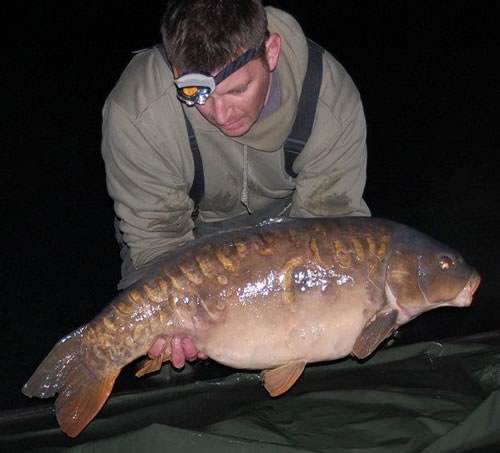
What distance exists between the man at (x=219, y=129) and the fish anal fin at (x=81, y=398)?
0.17m

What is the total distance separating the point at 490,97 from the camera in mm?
7066

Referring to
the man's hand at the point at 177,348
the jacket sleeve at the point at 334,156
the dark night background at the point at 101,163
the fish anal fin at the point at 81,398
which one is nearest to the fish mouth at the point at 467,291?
the jacket sleeve at the point at 334,156

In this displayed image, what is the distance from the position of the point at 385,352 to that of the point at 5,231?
2.58 m

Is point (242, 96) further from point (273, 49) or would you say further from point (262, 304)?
point (262, 304)

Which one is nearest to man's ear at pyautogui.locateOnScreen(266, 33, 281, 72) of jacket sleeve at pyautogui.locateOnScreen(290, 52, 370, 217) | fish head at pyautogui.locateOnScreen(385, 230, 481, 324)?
jacket sleeve at pyautogui.locateOnScreen(290, 52, 370, 217)

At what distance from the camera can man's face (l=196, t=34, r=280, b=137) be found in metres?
2.21

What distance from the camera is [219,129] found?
8.41ft

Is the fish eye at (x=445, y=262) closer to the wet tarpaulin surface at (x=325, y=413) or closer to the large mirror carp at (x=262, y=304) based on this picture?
the large mirror carp at (x=262, y=304)

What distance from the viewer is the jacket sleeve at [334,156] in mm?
2600

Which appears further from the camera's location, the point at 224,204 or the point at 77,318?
the point at 77,318

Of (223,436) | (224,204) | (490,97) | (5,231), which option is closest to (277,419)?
(223,436)

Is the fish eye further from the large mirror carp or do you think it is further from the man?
the man

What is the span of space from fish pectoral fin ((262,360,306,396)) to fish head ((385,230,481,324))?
0.32 metres

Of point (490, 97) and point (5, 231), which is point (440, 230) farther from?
point (490, 97)
